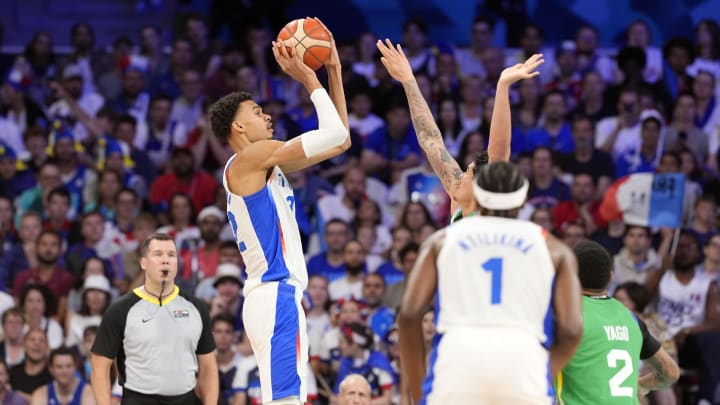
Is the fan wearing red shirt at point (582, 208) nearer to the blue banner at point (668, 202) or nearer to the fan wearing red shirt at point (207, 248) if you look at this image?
the blue banner at point (668, 202)

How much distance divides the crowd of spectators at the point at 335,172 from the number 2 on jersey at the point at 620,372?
498 centimetres

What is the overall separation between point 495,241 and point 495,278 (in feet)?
0.63

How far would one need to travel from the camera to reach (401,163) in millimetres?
16359

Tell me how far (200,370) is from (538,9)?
1087 centimetres

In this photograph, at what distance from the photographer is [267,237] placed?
8617mm

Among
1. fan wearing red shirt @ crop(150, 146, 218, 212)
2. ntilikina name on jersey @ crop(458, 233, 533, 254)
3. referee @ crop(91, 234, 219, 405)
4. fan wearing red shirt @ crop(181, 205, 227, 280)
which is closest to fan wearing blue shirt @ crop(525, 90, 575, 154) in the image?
fan wearing red shirt @ crop(150, 146, 218, 212)

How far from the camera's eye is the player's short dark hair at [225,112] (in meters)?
8.91

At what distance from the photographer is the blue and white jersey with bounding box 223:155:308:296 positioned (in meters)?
8.62

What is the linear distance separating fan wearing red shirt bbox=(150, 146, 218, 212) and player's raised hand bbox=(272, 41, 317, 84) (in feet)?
23.4

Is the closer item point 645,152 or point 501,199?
point 501,199

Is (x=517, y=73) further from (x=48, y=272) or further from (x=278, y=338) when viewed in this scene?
(x=48, y=272)

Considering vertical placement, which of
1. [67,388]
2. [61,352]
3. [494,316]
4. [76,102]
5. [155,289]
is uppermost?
[76,102]

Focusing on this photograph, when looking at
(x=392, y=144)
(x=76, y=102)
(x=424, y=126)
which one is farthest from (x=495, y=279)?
(x=76, y=102)

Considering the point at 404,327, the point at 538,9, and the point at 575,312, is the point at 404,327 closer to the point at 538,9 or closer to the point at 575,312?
the point at 575,312
